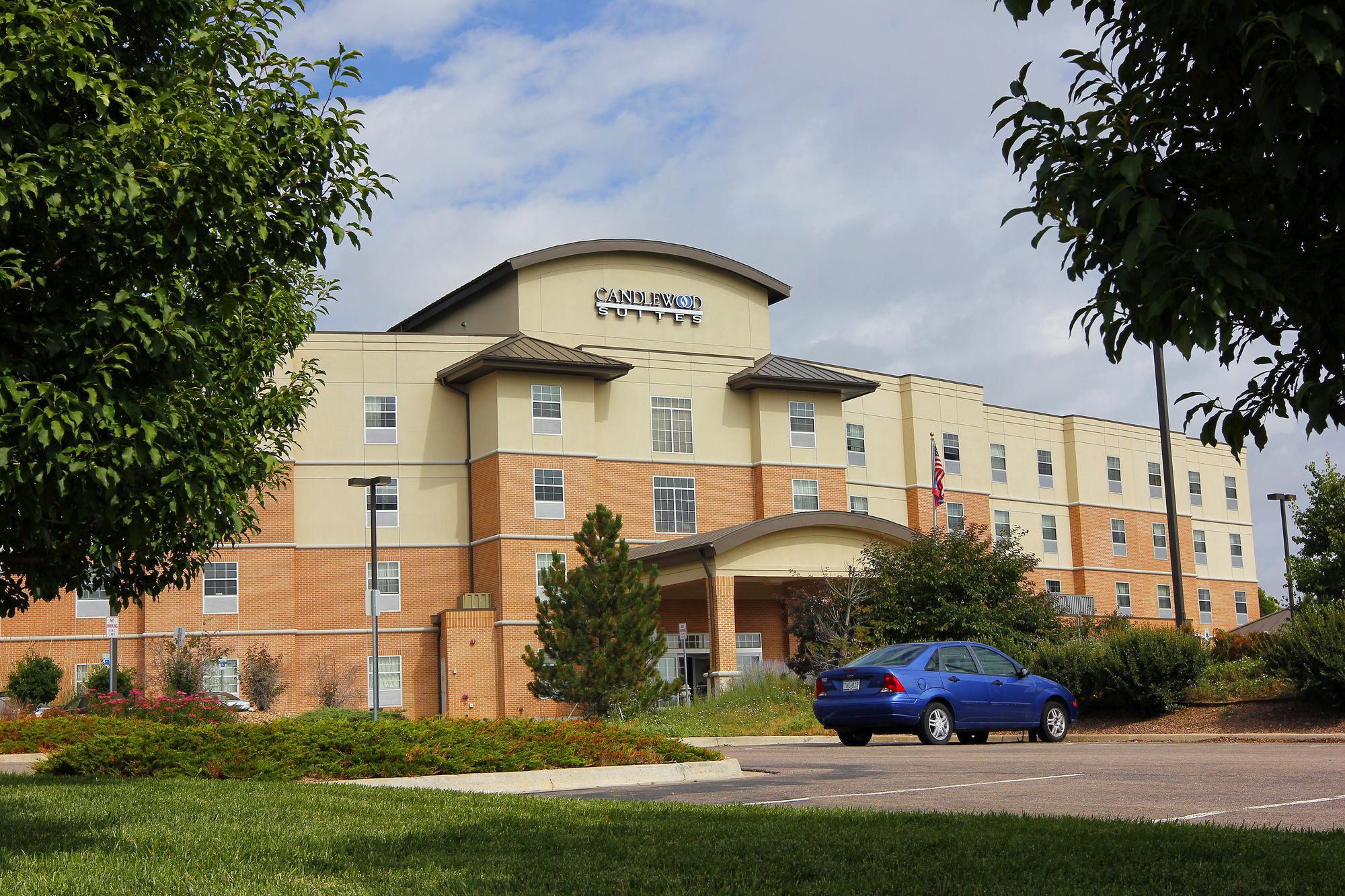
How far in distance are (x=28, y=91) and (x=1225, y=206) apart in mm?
5604

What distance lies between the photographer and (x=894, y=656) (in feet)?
63.6

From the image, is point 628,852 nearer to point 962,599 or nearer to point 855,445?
point 962,599

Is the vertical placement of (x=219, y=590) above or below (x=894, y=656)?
above

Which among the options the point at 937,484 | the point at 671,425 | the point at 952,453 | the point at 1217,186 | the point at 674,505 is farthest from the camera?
the point at 952,453

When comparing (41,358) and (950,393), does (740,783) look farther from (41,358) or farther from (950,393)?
(950,393)

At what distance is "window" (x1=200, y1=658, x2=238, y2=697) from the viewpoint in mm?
42031

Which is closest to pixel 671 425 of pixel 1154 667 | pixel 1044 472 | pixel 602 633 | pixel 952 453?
pixel 952 453

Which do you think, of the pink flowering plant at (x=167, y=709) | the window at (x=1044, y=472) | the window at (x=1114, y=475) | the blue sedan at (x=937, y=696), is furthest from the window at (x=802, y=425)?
the blue sedan at (x=937, y=696)

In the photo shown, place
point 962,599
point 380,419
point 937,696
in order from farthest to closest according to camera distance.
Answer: point 380,419
point 962,599
point 937,696

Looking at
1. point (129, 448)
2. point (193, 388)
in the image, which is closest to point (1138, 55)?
point (129, 448)

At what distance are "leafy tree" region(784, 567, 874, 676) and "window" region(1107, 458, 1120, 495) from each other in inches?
1011

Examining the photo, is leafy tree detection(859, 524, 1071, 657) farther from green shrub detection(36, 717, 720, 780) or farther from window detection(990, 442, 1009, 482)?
window detection(990, 442, 1009, 482)

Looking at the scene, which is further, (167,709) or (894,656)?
(167,709)

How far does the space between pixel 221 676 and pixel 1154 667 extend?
31.5 metres
